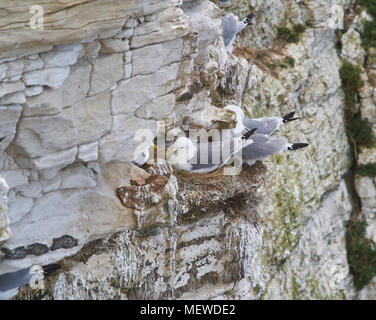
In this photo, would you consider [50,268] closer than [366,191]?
Yes

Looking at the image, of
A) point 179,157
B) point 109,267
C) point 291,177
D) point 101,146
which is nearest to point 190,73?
point 179,157

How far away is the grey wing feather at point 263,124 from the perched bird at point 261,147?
29 centimetres

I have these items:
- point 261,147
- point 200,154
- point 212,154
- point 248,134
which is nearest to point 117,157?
point 200,154

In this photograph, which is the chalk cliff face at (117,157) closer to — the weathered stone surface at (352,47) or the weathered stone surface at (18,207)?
the weathered stone surface at (18,207)

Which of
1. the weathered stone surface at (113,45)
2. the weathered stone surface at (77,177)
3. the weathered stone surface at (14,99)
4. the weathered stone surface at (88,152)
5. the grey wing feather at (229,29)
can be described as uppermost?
the grey wing feather at (229,29)

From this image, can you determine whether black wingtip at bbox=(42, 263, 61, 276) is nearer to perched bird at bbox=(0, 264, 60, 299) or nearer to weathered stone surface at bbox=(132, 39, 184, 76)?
perched bird at bbox=(0, 264, 60, 299)

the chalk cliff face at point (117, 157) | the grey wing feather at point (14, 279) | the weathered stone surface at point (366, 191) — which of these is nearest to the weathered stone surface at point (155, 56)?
the chalk cliff face at point (117, 157)

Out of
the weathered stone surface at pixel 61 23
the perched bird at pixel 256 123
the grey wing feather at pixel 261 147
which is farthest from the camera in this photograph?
the perched bird at pixel 256 123

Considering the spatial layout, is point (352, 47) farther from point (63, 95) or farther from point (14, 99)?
point (14, 99)

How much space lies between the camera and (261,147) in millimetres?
6324

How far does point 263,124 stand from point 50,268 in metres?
3.44

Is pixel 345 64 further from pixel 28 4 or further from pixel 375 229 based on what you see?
pixel 28 4

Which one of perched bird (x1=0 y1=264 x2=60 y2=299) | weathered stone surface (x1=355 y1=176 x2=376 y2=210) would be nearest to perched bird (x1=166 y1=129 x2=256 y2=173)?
perched bird (x1=0 y1=264 x2=60 y2=299)

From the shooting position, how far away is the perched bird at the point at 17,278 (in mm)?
4750
